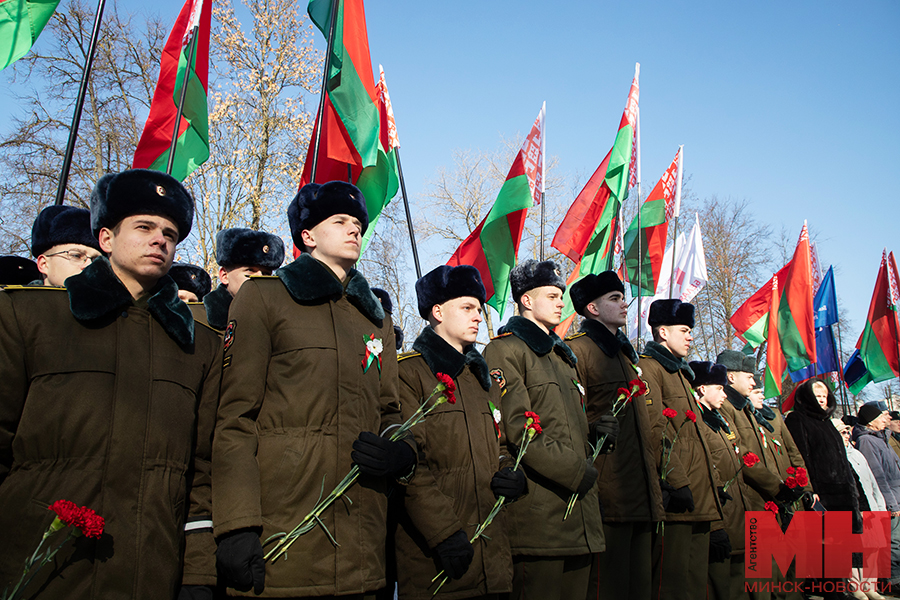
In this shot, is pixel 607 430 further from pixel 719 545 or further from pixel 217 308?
pixel 217 308

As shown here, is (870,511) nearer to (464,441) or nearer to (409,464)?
(464,441)

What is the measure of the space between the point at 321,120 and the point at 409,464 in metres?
3.33

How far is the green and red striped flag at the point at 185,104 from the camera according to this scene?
566cm

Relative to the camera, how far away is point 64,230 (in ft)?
12.3

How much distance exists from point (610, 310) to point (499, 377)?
1.64 meters

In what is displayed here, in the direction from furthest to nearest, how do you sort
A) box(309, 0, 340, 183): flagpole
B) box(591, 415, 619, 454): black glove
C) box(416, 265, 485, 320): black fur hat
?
box(309, 0, 340, 183): flagpole → box(591, 415, 619, 454): black glove → box(416, 265, 485, 320): black fur hat

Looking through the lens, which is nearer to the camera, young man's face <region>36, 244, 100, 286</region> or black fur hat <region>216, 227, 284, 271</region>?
young man's face <region>36, 244, 100, 286</region>

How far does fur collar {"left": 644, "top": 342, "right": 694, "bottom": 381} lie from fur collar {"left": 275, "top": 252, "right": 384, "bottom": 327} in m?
3.63

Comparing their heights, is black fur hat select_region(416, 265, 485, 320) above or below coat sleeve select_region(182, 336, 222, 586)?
above

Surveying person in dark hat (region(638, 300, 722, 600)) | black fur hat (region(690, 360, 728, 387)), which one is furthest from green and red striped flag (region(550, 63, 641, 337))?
person in dark hat (region(638, 300, 722, 600))

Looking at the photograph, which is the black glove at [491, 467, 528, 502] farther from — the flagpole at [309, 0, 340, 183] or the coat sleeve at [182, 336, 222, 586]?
the flagpole at [309, 0, 340, 183]

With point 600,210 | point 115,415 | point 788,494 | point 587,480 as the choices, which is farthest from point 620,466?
point 600,210

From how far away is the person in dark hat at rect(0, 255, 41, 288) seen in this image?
4453 millimetres

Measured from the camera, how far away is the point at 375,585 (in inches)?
104
